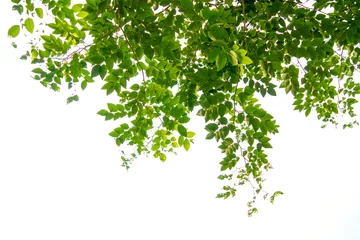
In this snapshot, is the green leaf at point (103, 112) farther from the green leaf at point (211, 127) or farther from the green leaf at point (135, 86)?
the green leaf at point (211, 127)

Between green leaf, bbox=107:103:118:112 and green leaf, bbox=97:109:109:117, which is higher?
green leaf, bbox=107:103:118:112

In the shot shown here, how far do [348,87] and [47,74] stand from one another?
363 centimetres

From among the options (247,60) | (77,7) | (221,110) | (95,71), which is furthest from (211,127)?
(77,7)

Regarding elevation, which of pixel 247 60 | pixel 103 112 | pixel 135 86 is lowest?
pixel 247 60

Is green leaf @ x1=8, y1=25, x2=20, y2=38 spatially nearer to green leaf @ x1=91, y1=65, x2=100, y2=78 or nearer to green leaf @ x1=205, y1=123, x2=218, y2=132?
green leaf @ x1=91, y1=65, x2=100, y2=78

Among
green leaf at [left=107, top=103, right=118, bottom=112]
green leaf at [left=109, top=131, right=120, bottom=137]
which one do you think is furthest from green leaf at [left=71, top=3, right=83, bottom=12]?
green leaf at [left=109, top=131, right=120, bottom=137]

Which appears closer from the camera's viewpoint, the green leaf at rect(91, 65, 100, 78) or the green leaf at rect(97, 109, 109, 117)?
the green leaf at rect(91, 65, 100, 78)

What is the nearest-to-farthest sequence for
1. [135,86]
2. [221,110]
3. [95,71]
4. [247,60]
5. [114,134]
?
[247,60], [95,71], [221,110], [135,86], [114,134]

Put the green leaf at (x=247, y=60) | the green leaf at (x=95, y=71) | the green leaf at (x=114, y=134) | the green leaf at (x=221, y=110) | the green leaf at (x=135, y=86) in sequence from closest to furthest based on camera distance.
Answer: the green leaf at (x=247, y=60), the green leaf at (x=95, y=71), the green leaf at (x=221, y=110), the green leaf at (x=135, y=86), the green leaf at (x=114, y=134)

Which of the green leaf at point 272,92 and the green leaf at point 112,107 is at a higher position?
the green leaf at point 112,107

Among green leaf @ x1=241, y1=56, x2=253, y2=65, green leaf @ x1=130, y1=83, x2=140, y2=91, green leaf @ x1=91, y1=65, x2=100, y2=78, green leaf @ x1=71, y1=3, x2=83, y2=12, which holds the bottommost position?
green leaf @ x1=241, y1=56, x2=253, y2=65

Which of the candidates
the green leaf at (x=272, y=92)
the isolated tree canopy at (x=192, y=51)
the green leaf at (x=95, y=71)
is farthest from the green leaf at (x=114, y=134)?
the green leaf at (x=272, y=92)

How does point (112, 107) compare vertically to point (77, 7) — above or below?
below

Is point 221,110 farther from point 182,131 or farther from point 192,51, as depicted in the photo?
point 192,51
